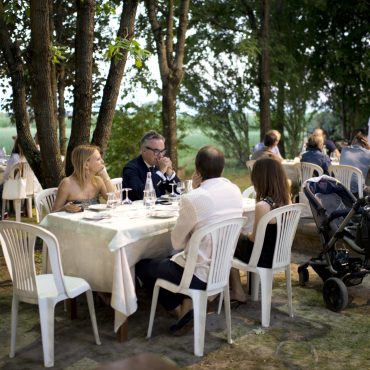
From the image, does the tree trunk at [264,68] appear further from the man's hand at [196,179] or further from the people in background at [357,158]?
the man's hand at [196,179]

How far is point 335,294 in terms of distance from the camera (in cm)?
483

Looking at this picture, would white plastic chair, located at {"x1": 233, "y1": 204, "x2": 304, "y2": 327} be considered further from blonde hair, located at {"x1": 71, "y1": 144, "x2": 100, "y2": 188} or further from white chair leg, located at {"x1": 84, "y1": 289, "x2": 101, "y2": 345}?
blonde hair, located at {"x1": 71, "y1": 144, "x2": 100, "y2": 188}

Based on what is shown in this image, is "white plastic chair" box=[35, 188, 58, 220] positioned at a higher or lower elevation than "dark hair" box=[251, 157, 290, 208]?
lower

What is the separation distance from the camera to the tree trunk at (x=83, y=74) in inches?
252

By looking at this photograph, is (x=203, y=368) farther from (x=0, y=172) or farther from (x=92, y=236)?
(x=0, y=172)

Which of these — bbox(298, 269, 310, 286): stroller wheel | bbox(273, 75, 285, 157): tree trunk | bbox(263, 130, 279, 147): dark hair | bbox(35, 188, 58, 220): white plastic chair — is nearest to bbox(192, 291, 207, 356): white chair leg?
bbox(298, 269, 310, 286): stroller wheel

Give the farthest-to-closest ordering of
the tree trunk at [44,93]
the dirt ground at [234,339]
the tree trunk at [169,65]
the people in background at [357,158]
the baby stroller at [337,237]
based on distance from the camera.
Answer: the tree trunk at [169,65] → the people in background at [357,158] → the tree trunk at [44,93] → the baby stroller at [337,237] → the dirt ground at [234,339]

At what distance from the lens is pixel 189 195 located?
3.99 m

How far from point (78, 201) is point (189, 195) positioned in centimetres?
149

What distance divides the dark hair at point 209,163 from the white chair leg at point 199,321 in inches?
30.9

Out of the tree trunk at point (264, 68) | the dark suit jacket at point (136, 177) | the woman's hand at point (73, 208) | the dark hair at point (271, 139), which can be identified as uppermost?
the tree trunk at point (264, 68)

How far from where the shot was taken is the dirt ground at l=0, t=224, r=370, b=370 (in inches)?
154

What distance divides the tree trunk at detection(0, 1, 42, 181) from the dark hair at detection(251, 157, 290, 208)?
3293 mm

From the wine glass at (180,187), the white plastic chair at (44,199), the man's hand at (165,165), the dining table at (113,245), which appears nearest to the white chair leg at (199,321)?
the dining table at (113,245)
